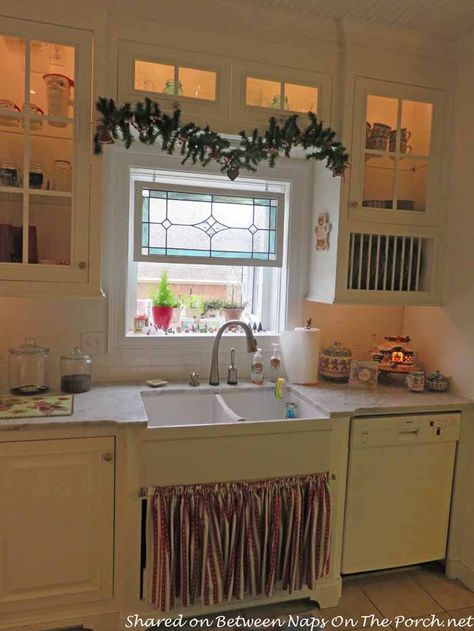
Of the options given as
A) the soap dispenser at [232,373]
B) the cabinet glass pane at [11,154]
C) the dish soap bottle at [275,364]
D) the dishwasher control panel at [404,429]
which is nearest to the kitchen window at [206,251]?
the dish soap bottle at [275,364]

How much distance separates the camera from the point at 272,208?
8.66 feet

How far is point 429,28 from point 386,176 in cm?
70

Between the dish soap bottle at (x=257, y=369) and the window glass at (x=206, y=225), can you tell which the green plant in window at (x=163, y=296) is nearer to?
the window glass at (x=206, y=225)

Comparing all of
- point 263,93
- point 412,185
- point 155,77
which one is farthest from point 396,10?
point 155,77

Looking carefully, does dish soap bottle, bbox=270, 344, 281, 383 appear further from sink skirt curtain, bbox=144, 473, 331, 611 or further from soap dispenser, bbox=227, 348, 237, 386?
sink skirt curtain, bbox=144, 473, 331, 611

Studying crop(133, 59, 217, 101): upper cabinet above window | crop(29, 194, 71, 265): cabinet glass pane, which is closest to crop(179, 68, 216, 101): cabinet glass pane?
crop(133, 59, 217, 101): upper cabinet above window

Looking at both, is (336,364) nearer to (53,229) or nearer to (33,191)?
(53,229)

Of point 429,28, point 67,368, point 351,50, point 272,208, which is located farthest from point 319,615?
point 429,28

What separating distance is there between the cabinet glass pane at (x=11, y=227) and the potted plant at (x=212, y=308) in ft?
3.54

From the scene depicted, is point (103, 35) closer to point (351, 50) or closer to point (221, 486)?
point (351, 50)

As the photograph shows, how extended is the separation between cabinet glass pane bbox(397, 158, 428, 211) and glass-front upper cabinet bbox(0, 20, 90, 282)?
1.55 meters

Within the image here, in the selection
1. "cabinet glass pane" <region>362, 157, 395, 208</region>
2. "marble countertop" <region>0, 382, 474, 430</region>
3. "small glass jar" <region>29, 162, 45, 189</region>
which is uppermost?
"cabinet glass pane" <region>362, 157, 395, 208</region>

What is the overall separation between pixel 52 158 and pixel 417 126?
70.9 inches

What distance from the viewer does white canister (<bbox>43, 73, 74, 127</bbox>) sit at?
199 cm
